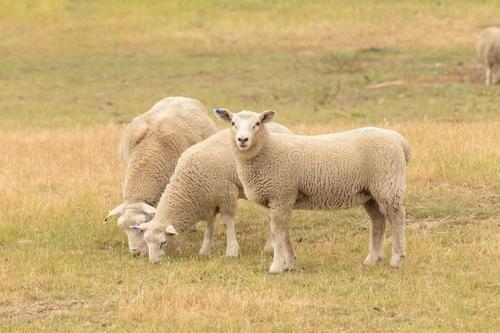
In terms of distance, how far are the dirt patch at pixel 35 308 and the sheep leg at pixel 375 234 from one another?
3050 millimetres

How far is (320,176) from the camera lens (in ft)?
31.9

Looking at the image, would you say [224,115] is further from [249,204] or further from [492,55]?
[492,55]

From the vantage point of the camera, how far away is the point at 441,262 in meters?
9.76

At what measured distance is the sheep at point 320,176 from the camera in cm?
968

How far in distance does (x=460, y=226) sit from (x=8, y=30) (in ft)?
106

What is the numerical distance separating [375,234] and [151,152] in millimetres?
3106

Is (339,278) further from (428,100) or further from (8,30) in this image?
(8,30)

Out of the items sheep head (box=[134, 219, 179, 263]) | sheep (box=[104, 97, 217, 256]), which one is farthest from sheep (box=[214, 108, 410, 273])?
sheep (box=[104, 97, 217, 256])

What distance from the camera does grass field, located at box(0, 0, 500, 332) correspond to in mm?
8148

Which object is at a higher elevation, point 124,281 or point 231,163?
point 231,163

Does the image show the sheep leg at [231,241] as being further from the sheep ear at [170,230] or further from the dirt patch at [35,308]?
the dirt patch at [35,308]

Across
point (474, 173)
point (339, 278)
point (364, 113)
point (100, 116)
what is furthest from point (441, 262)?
point (100, 116)

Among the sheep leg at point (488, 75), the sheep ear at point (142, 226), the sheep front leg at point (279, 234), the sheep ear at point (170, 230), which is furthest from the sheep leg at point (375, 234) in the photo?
the sheep leg at point (488, 75)

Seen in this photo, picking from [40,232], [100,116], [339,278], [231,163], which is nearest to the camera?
[339,278]
